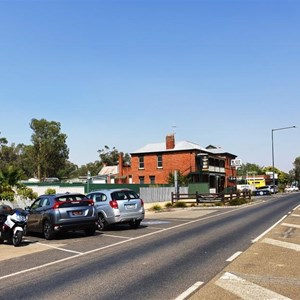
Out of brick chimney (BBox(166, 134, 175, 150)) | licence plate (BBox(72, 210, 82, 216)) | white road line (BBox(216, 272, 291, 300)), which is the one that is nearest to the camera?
white road line (BBox(216, 272, 291, 300))

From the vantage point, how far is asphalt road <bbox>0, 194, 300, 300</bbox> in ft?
24.2

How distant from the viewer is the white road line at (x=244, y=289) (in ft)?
22.1

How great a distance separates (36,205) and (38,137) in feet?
214

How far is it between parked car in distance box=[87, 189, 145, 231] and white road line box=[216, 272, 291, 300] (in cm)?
962

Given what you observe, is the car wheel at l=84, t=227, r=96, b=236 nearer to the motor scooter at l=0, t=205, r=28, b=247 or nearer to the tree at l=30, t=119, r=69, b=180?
the motor scooter at l=0, t=205, r=28, b=247

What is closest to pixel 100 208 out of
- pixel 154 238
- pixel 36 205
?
pixel 36 205

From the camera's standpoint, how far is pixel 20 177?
2595 cm

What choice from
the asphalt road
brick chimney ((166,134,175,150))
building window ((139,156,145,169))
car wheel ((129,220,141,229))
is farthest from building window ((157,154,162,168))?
the asphalt road

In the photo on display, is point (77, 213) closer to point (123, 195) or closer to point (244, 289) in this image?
point (123, 195)

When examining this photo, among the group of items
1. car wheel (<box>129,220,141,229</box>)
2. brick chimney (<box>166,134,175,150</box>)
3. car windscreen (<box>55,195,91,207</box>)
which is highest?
brick chimney (<box>166,134,175,150</box>)

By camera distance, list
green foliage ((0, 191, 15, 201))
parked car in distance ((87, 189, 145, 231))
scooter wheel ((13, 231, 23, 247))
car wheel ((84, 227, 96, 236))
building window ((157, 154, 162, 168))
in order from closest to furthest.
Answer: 1. scooter wheel ((13, 231, 23, 247))
2. car wheel ((84, 227, 96, 236))
3. parked car in distance ((87, 189, 145, 231))
4. green foliage ((0, 191, 15, 201))
5. building window ((157, 154, 162, 168))

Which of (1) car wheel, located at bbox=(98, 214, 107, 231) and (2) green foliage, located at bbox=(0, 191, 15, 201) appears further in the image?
(2) green foliage, located at bbox=(0, 191, 15, 201)

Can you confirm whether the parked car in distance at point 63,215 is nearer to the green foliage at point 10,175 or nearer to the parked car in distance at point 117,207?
the parked car in distance at point 117,207

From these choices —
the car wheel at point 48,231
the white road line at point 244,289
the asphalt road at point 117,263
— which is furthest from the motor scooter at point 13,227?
the white road line at point 244,289
